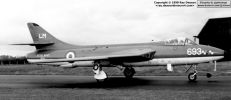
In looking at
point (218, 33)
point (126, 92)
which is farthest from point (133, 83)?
point (218, 33)

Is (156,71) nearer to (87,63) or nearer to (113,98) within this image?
(87,63)

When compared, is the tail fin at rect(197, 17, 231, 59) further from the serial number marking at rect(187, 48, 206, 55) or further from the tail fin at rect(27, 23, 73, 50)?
the tail fin at rect(27, 23, 73, 50)

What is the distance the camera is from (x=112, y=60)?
1722cm

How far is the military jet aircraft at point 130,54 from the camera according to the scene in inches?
632

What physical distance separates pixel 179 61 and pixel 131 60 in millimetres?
2823

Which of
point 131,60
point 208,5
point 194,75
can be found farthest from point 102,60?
point 208,5

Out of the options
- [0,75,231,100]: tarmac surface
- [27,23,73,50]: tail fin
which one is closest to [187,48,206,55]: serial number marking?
[0,75,231,100]: tarmac surface

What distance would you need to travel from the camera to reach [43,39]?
2033 centimetres

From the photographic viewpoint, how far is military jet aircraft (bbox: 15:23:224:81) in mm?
16062

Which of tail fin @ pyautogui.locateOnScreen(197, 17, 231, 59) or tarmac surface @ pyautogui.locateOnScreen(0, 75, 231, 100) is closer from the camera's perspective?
tarmac surface @ pyautogui.locateOnScreen(0, 75, 231, 100)

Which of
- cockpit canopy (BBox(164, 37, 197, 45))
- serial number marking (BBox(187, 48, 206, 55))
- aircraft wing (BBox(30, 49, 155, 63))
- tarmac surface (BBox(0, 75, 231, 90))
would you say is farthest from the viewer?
cockpit canopy (BBox(164, 37, 197, 45))

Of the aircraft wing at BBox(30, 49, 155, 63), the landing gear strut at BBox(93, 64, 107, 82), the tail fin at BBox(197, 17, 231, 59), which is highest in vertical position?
the tail fin at BBox(197, 17, 231, 59)

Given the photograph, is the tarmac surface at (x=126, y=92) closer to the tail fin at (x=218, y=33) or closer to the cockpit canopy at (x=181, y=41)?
the cockpit canopy at (x=181, y=41)

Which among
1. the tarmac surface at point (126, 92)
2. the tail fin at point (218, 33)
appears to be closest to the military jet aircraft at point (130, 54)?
the tarmac surface at point (126, 92)
